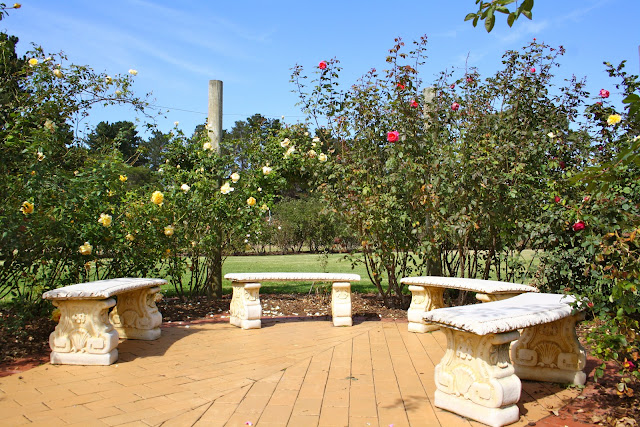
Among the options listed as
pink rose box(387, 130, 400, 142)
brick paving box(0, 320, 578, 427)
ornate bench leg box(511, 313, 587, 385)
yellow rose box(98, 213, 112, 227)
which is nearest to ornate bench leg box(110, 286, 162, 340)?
brick paving box(0, 320, 578, 427)

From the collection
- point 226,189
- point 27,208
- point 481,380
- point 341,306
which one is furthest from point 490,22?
point 226,189

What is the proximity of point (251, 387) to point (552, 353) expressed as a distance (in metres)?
2.25

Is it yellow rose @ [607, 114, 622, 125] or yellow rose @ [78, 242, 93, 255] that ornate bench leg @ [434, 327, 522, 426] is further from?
yellow rose @ [78, 242, 93, 255]

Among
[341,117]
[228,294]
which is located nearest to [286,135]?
[341,117]

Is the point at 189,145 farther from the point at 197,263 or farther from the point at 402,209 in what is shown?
the point at 402,209

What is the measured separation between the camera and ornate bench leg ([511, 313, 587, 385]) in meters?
3.77

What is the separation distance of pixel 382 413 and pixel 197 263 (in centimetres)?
478

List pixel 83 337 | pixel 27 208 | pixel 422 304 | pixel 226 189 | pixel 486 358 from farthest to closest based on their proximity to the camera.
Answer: pixel 226 189, pixel 422 304, pixel 27 208, pixel 83 337, pixel 486 358

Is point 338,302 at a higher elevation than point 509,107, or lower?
lower

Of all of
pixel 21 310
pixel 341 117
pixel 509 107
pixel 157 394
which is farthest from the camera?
pixel 341 117

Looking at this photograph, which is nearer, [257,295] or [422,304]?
[422,304]

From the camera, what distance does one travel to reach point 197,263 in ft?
24.5

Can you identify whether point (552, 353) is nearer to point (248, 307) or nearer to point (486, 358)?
point (486, 358)

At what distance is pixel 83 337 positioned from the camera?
4367 mm
